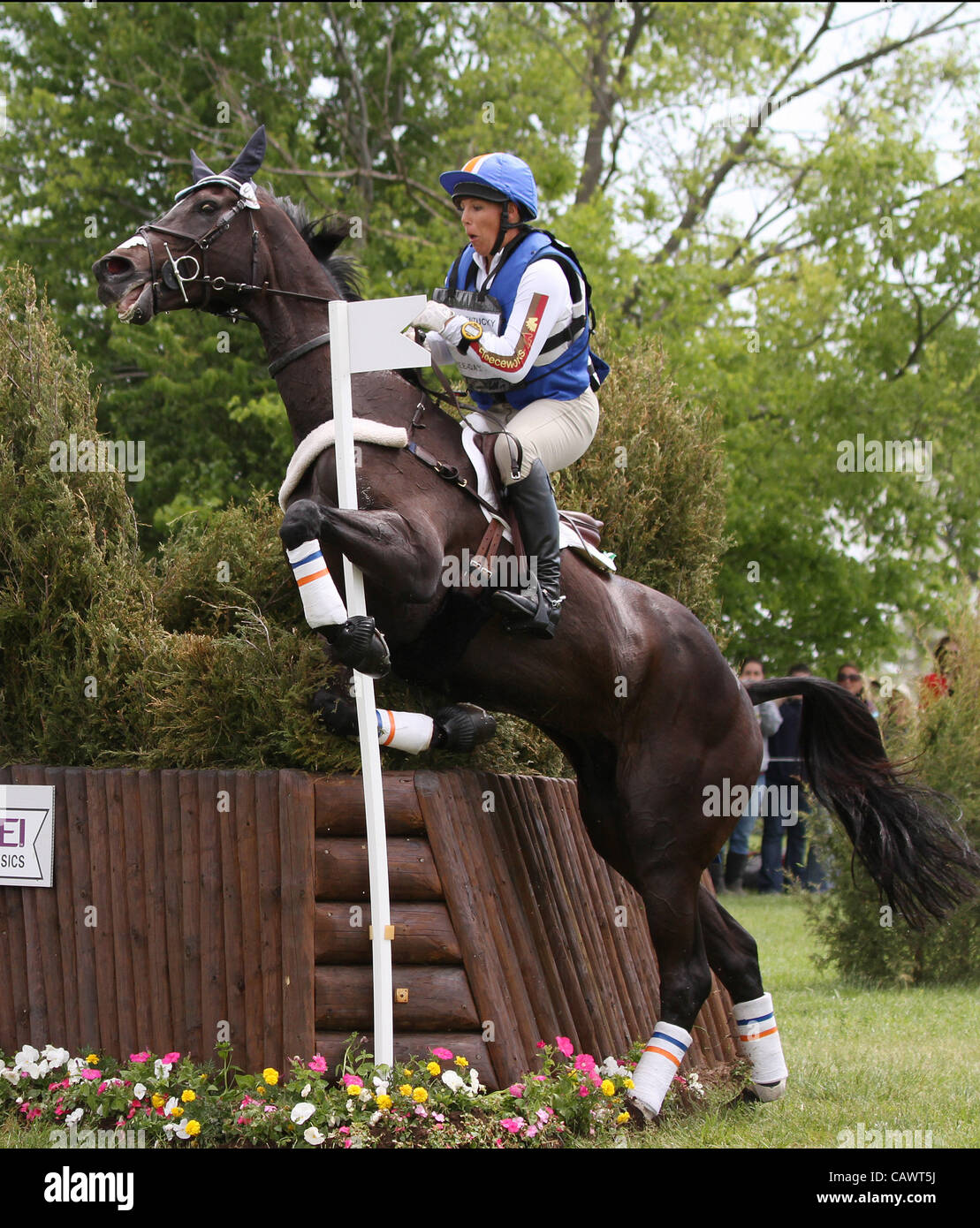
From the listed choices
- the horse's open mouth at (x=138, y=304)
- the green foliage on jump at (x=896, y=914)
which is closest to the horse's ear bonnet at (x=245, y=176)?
the horse's open mouth at (x=138, y=304)

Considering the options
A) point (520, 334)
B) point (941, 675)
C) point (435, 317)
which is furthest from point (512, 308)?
point (941, 675)

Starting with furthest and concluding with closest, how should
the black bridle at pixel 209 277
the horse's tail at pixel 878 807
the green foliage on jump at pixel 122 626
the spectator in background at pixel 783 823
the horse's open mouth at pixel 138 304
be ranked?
the spectator in background at pixel 783 823
the horse's tail at pixel 878 807
the green foliage on jump at pixel 122 626
the black bridle at pixel 209 277
the horse's open mouth at pixel 138 304

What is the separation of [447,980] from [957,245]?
13294 millimetres

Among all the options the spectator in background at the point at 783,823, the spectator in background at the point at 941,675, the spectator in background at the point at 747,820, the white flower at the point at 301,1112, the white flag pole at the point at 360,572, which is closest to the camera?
the white flower at the point at 301,1112

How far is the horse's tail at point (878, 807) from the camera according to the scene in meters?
6.18

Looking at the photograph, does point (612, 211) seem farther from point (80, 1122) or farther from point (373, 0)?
point (80, 1122)

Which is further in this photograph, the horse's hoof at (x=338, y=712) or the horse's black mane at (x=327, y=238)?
the horse's black mane at (x=327, y=238)

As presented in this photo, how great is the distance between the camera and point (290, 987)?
492 centimetres

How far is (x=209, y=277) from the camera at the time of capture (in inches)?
200

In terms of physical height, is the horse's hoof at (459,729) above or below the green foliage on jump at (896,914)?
above

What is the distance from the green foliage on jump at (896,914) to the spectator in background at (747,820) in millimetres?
2172

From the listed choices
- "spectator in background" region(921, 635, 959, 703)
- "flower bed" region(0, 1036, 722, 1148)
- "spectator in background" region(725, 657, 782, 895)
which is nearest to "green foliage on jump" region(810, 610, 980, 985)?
"spectator in background" region(921, 635, 959, 703)

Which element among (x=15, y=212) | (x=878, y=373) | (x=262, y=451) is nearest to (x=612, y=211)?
(x=878, y=373)

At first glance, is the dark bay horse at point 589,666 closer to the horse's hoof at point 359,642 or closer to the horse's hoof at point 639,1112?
the horse's hoof at point 639,1112
